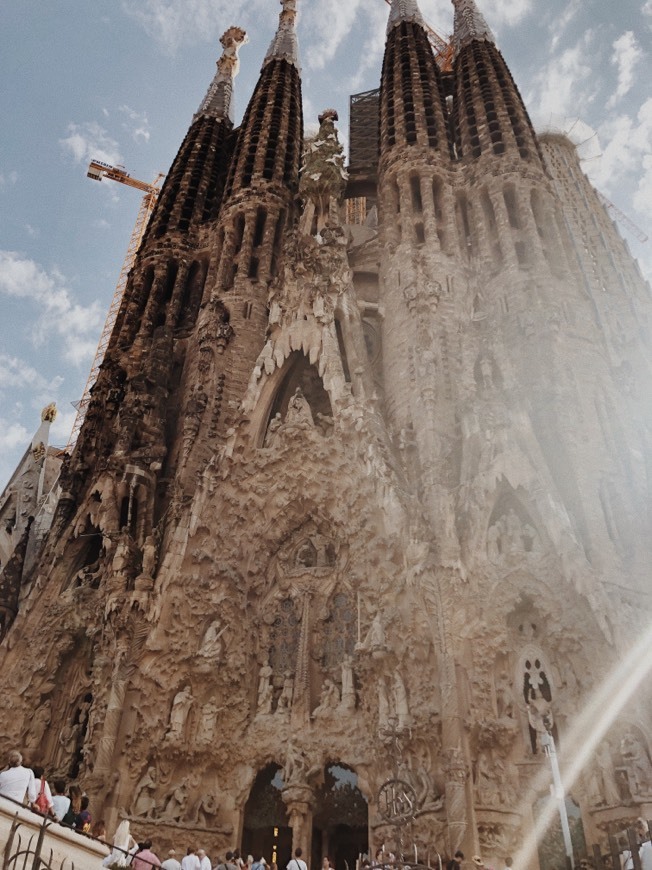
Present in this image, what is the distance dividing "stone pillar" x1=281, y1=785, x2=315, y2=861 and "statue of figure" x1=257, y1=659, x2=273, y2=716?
4.74 feet

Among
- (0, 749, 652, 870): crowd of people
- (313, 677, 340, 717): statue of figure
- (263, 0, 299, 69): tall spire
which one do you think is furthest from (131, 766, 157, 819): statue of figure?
(263, 0, 299, 69): tall spire

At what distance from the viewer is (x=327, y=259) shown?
1711 cm

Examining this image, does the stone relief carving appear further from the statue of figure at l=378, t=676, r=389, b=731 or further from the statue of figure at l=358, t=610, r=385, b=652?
the statue of figure at l=378, t=676, r=389, b=731

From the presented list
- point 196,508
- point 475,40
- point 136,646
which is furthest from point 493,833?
point 475,40

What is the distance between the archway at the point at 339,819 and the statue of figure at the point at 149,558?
4594 millimetres

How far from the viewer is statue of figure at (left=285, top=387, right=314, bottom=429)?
14203mm

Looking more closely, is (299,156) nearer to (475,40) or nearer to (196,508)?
(475,40)

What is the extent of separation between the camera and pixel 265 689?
12.7 meters

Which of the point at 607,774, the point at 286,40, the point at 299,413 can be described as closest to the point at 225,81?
the point at 286,40

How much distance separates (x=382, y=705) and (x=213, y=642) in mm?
3259

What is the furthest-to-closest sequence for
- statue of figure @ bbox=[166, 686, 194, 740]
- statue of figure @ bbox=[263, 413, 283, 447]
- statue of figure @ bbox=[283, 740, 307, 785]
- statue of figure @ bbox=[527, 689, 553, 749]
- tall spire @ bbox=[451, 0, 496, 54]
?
tall spire @ bbox=[451, 0, 496, 54] → statue of figure @ bbox=[263, 413, 283, 447] → statue of figure @ bbox=[166, 686, 194, 740] → statue of figure @ bbox=[283, 740, 307, 785] → statue of figure @ bbox=[527, 689, 553, 749]

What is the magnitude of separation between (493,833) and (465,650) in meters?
2.38

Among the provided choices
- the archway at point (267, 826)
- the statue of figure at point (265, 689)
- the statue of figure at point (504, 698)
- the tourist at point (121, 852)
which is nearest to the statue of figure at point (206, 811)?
the archway at point (267, 826)

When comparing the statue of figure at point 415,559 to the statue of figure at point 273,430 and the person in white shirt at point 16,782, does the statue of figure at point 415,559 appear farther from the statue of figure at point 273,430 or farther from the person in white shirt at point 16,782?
the person in white shirt at point 16,782
